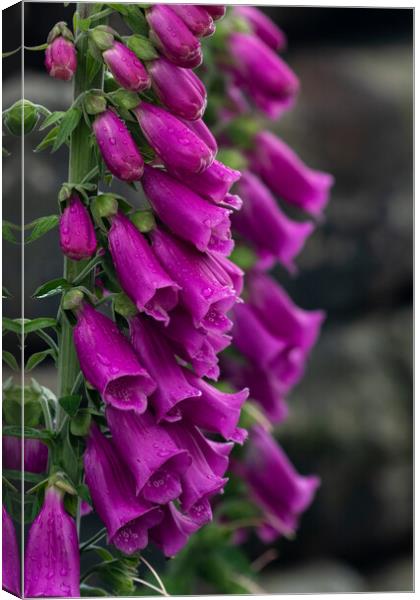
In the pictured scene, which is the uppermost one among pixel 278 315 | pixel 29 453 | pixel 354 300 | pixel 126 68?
pixel 126 68

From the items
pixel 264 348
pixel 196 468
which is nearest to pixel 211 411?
pixel 196 468

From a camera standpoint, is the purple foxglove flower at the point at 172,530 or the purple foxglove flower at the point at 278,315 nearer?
the purple foxglove flower at the point at 172,530

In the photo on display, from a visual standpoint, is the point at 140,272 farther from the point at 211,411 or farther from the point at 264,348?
the point at 264,348

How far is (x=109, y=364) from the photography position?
1183 mm

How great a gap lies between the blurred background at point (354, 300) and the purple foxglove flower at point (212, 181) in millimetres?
1129

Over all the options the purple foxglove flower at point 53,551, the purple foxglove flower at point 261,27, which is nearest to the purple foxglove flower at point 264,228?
the purple foxglove flower at point 261,27

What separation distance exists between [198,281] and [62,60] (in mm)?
222

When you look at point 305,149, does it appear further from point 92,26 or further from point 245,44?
point 92,26

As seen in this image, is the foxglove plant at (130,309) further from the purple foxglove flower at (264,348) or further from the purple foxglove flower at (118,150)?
the purple foxglove flower at (264,348)

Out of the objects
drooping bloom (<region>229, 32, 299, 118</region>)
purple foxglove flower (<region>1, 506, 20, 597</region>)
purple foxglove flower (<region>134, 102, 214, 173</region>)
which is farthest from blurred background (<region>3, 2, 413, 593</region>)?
purple foxglove flower (<region>134, 102, 214, 173</region>)

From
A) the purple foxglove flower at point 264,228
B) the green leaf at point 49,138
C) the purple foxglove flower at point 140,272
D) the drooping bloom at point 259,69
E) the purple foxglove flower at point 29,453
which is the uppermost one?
the green leaf at point 49,138

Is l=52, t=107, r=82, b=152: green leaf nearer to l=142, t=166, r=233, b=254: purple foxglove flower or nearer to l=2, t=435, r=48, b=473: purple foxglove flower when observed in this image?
l=142, t=166, r=233, b=254: purple foxglove flower

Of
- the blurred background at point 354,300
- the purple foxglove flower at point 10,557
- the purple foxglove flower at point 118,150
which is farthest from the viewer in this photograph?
the blurred background at point 354,300

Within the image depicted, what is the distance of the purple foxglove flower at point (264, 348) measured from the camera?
5.58 feet
